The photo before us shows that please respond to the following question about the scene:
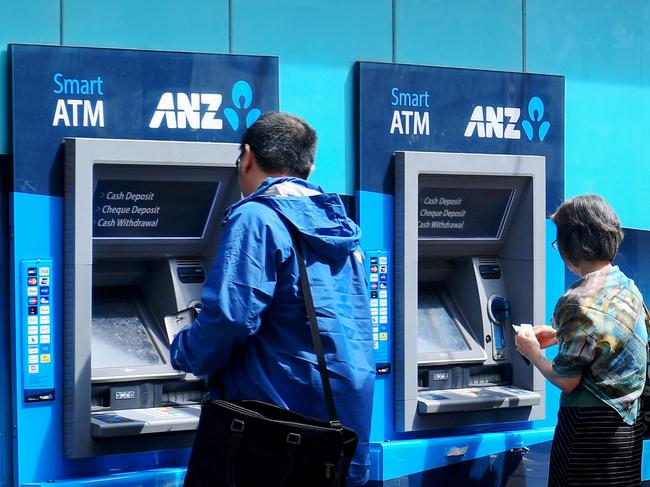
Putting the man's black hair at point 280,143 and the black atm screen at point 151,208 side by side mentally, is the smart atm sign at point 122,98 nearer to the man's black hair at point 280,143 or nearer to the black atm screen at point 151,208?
the black atm screen at point 151,208

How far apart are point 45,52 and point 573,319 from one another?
195cm

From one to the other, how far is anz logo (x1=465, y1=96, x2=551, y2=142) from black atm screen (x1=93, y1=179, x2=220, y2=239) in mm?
1232

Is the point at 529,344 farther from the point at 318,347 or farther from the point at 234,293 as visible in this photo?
the point at 234,293

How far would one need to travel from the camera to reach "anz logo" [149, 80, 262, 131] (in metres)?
3.73

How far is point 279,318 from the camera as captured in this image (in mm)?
2588

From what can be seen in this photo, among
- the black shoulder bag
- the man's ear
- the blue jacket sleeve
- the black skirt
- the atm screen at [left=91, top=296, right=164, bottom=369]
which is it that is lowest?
the black skirt

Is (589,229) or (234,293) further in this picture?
(589,229)

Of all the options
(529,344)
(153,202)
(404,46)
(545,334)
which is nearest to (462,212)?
(404,46)

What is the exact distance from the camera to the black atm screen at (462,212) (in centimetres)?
433

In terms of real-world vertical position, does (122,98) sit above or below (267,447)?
above

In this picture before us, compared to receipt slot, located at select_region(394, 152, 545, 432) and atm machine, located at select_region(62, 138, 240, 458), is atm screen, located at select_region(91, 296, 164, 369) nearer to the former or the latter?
atm machine, located at select_region(62, 138, 240, 458)

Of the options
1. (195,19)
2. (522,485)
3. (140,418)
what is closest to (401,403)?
(522,485)

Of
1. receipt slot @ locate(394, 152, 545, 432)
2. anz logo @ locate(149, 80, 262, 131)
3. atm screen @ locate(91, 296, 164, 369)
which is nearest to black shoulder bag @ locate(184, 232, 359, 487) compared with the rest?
atm screen @ locate(91, 296, 164, 369)

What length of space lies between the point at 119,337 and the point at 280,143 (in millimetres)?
1338
